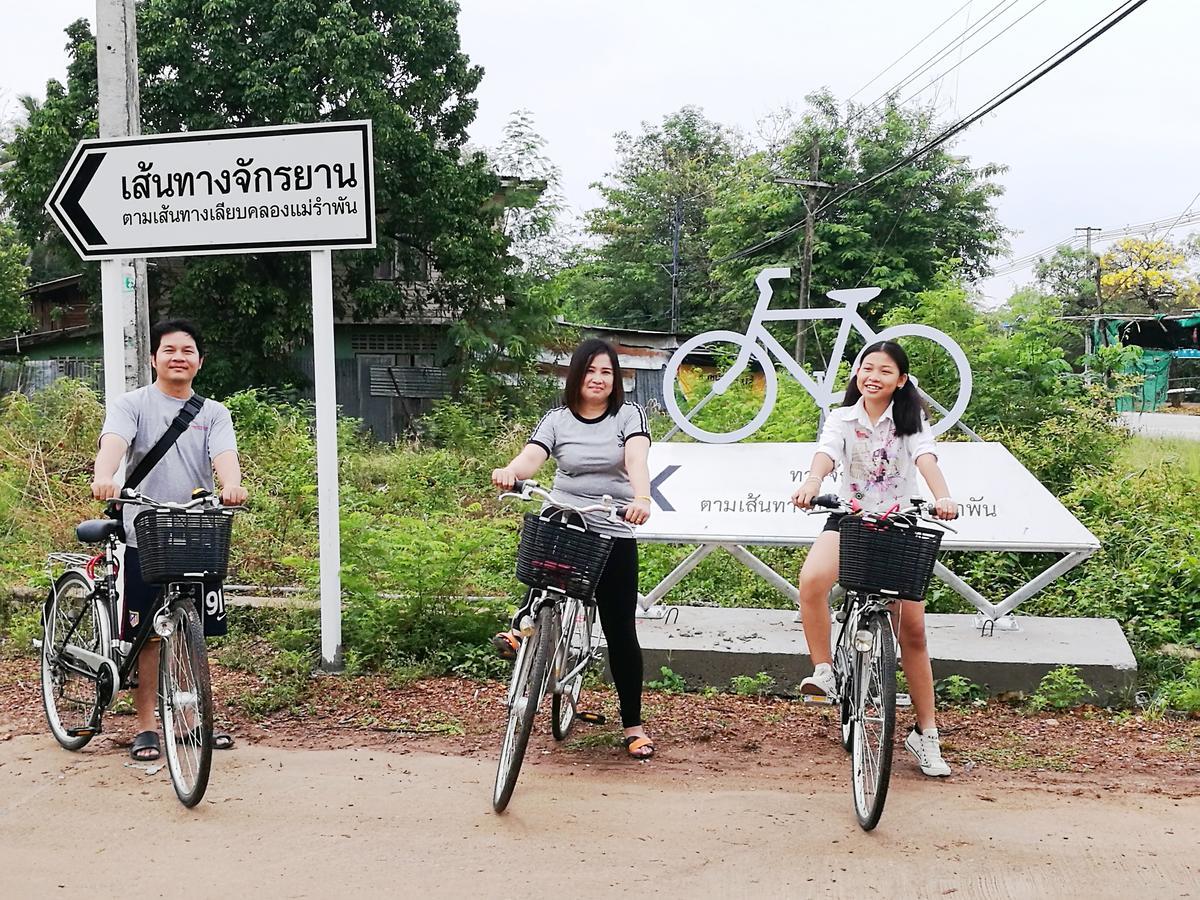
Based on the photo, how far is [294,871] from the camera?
12.2 feet

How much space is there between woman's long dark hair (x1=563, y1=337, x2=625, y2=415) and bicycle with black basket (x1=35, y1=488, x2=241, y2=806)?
4.64ft

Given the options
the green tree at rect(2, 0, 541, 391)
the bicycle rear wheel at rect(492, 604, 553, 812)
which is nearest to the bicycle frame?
the bicycle rear wheel at rect(492, 604, 553, 812)

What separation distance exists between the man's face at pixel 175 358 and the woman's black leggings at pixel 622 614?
1.87 meters

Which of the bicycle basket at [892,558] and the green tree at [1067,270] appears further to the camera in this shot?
the green tree at [1067,270]

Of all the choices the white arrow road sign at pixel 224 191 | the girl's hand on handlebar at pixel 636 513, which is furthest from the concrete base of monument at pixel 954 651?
the white arrow road sign at pixel 224 191

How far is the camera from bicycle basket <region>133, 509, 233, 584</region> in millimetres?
4312

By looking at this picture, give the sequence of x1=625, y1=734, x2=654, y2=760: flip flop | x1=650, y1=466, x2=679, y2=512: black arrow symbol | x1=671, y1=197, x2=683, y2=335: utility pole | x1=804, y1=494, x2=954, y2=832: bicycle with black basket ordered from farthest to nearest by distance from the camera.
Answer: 1. x1=671, y1=197, x2=683, y2=335: utility pole
2. x1=650, y1=466, x2=679, y2=512: black arrow symbol
3. x1=625, y1=734, x2=654, y2=760: flip flop
4. x1=804, y1=494, x2=954, y2=832: bicycle with black basket

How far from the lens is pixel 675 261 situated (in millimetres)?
41750

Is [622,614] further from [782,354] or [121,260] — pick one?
[121,260]

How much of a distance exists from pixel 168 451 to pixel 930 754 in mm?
3307

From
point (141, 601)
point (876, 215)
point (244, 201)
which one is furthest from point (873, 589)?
point (876, 215)

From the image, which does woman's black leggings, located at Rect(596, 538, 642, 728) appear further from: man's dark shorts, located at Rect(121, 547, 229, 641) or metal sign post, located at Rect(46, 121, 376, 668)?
metal sign post, located at Rect(46, 121, 376, 668)

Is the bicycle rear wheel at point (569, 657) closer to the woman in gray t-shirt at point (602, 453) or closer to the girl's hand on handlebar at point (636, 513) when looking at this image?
the woman in gray t-shirt at point (602, 453)

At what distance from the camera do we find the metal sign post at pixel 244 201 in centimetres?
587
